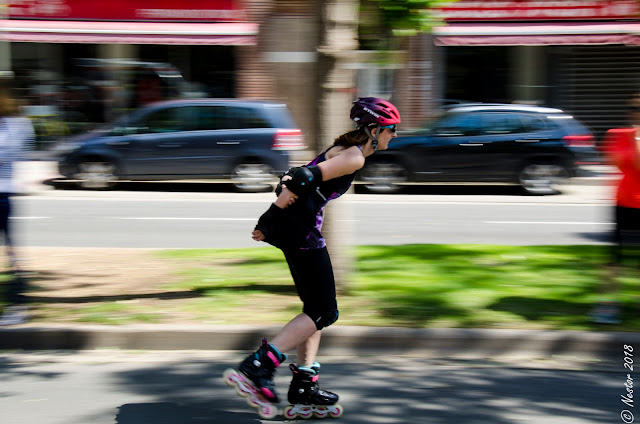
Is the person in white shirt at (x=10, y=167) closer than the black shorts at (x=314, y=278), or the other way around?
the black shorts at (x=314, y=278)

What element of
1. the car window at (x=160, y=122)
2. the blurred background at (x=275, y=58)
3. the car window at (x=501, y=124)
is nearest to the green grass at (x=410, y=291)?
the car window at (x=501, y=124)

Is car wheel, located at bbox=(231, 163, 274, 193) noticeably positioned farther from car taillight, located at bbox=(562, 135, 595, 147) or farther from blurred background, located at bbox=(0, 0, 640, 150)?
car taillight, located at bbox=(562, 135, 595, 147)

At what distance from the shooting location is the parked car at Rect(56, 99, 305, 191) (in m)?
14.6

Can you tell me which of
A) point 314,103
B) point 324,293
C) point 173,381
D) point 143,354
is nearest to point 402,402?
point 324,293

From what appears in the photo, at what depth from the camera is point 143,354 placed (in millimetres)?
5141

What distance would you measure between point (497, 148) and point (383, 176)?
2.19m

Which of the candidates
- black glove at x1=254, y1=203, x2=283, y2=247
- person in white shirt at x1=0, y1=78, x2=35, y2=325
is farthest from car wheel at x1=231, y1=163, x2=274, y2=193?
black glove at x1=254, y1=203, x2=283, y2=247

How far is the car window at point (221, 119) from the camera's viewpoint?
14.7 meters

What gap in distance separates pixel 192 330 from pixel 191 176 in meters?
9.81

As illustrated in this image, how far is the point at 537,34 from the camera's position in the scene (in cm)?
1870

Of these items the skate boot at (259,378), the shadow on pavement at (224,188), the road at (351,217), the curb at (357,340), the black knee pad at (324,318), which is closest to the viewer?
the skate boot at (259,378)

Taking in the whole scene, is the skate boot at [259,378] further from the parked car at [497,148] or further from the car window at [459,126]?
the car window at [459,126]

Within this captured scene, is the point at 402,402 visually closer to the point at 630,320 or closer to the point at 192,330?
the point at 192,330

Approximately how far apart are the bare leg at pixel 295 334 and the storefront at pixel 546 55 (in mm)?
15711
